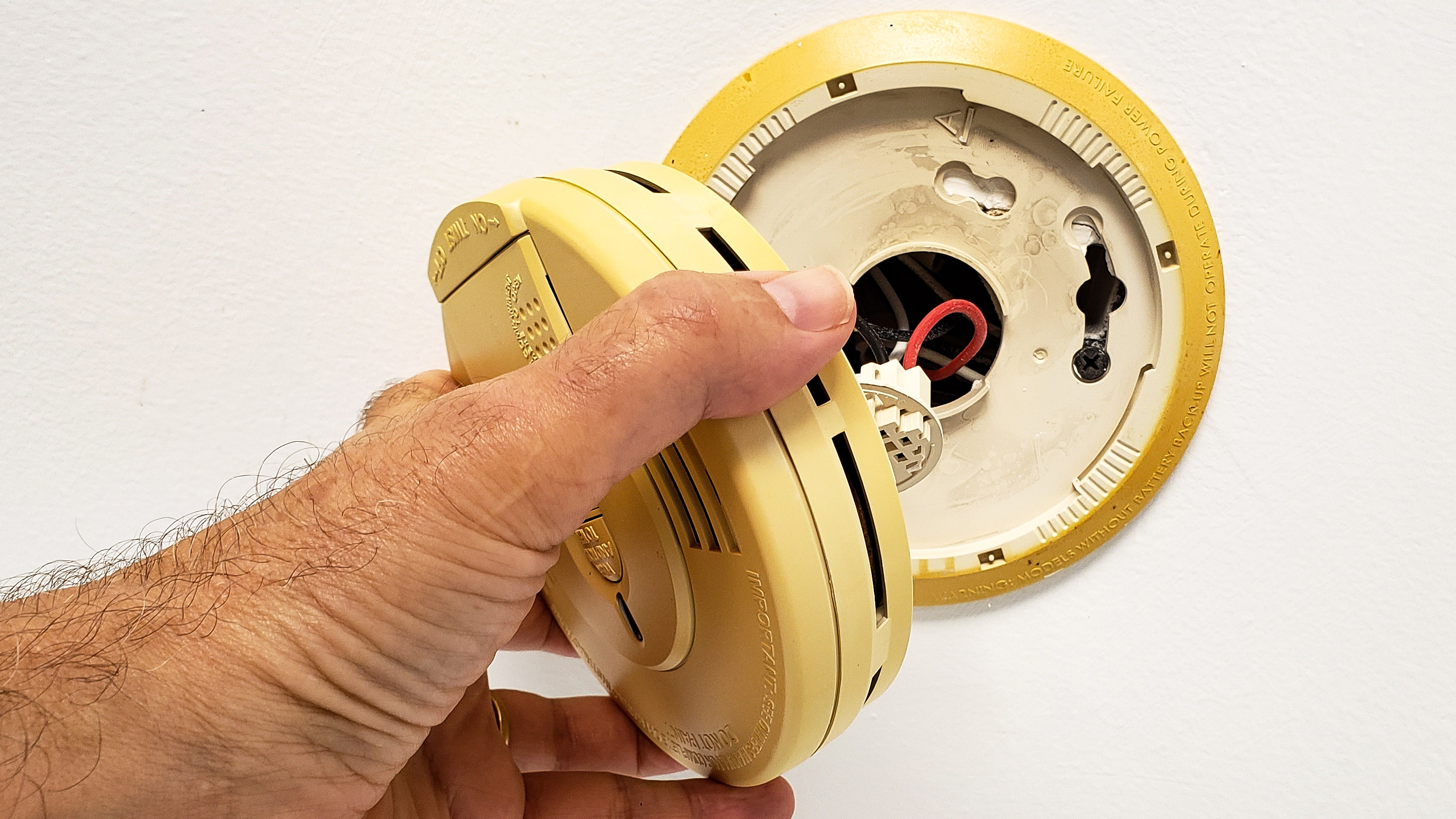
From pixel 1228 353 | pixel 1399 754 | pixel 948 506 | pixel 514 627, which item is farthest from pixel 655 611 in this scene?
pixel 1399 754

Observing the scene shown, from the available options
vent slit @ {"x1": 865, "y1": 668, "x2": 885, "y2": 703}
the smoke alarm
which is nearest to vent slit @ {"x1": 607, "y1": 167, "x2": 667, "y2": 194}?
the smoke alarm

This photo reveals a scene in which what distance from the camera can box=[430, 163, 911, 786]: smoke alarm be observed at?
0.29 meters

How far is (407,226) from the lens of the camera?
500mm

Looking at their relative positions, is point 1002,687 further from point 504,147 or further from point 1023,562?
point 504,147

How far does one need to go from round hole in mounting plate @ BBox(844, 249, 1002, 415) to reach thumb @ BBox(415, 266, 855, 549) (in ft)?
0.67

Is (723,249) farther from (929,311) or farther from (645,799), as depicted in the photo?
(645,799)

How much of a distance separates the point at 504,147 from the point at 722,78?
0.14 metres

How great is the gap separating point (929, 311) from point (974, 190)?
0.25ft

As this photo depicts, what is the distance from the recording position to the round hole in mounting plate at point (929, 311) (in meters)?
0.50

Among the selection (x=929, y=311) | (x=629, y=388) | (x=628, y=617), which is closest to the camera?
(x=629, y=388)

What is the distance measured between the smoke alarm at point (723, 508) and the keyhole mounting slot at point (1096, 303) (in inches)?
8.5

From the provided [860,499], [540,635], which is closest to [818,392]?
[860,499]

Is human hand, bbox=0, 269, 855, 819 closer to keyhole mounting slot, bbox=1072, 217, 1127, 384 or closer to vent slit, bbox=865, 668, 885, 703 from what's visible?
vent slit, bbox=865, 668, 885, 703

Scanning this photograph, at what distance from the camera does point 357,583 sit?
303mm
